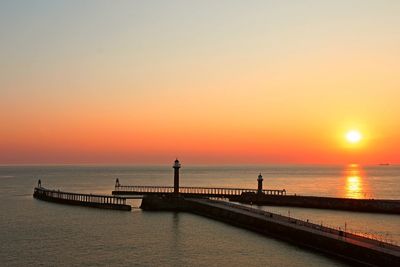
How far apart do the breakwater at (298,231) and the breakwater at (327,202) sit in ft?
38.7

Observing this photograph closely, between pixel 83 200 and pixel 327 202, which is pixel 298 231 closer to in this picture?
pixel 327 202

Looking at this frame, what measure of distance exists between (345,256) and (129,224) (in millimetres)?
23482

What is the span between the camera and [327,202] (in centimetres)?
6059

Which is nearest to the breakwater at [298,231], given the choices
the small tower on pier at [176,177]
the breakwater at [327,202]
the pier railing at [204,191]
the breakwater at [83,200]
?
the small tower on pier at [176,177]

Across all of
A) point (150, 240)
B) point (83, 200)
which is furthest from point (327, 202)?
point (83, 200)

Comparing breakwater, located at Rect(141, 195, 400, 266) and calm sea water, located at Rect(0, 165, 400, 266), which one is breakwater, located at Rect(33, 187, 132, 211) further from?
breakwater, located at Rect(141, 195, 400, 266)

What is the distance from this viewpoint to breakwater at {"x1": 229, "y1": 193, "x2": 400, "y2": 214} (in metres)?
55.5

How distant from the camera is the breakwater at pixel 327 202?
55.5 meters

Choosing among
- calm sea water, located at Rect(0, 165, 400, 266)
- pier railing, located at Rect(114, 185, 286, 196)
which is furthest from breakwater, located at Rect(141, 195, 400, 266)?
pier railing, located at Rect(114, 185, 286, 196)

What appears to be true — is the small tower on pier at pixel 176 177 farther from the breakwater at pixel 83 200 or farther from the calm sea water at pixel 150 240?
the breakwater at pixel 83 200

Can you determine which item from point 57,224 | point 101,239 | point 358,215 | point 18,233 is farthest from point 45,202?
point 358,215

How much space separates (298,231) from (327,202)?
26207 mm

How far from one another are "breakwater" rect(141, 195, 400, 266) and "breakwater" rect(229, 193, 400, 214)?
38.7ft

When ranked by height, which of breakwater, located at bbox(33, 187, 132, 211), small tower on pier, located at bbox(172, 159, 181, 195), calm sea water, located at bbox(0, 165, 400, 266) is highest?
small tower on pier, located at bbox(172, 159, 181, 195)
